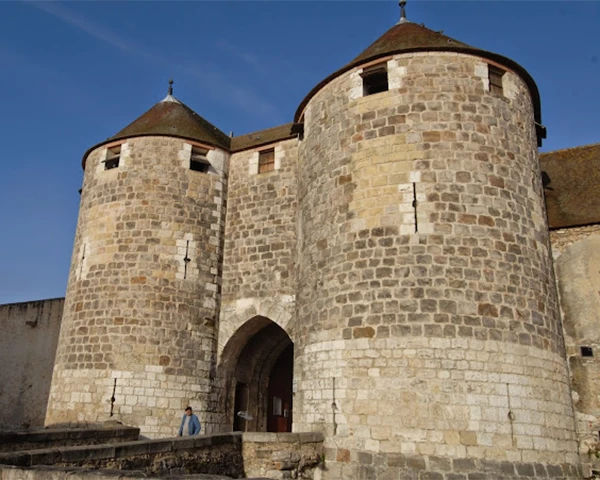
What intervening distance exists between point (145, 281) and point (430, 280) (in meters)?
6.27

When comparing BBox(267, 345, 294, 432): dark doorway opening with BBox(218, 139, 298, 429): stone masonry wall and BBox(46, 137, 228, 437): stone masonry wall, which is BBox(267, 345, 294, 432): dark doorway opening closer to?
BBox(218, 139, 298, 429): stone masonry wall

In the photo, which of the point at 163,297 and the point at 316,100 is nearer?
the point at 316,100

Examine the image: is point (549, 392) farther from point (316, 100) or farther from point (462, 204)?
point (316, 100)

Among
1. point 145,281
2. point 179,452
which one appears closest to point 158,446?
point 179,452

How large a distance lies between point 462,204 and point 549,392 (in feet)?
9.87

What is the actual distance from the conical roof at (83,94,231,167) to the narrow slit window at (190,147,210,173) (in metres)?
0.23

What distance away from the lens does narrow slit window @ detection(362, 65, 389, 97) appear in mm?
10055

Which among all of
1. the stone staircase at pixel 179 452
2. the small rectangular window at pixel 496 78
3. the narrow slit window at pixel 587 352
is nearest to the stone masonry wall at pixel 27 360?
the stone staircase at pixel 179 452

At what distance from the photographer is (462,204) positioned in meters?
8.84

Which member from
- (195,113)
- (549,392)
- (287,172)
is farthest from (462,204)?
(195,113)

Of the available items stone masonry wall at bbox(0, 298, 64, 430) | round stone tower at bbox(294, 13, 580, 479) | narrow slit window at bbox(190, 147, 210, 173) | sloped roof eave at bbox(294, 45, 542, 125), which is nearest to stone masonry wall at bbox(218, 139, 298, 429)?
narrow slit window at bbox(190, 147, 210, 173)

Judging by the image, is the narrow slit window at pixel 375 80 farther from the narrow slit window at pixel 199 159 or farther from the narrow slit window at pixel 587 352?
the narrow slit window at pixel 587 352

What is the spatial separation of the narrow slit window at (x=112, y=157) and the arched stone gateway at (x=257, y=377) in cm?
496

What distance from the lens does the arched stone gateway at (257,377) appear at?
12578 mm
